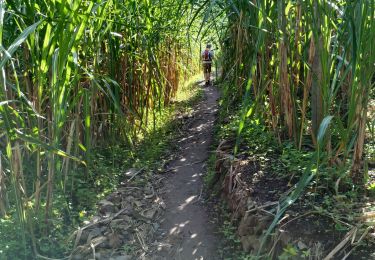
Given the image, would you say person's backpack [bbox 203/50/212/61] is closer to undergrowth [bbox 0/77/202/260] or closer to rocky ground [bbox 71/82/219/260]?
undergrowth [bbox 0/77/202/260]

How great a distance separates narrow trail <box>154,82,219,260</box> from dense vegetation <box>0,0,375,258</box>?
529 millimetres

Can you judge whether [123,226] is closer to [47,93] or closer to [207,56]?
[47,93]

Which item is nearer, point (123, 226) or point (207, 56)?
point (123, 226)

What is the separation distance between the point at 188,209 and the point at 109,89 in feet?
3.88

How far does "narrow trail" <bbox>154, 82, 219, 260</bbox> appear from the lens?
261 cm

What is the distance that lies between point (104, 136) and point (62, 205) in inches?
44.4

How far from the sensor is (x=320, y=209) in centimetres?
212

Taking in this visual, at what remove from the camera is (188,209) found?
3156 mm

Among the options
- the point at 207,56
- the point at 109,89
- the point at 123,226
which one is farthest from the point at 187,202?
the point at 207,56

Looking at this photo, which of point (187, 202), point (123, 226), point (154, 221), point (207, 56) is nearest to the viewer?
point (123, 226)

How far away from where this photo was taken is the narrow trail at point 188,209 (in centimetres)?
261

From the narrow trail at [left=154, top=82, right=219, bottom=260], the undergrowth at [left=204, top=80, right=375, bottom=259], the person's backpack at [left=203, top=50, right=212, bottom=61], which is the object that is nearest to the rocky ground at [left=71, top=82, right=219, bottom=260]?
the narrow trail at [left=154, top=82, right=219, bottom=260]

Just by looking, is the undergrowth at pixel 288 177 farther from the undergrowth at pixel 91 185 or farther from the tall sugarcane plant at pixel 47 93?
the tall sugarcane plant at pixel 47 93

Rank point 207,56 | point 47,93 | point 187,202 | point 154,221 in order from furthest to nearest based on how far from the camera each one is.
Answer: point 207,56 < point 187,202 < point 154,221 < point 47,93
